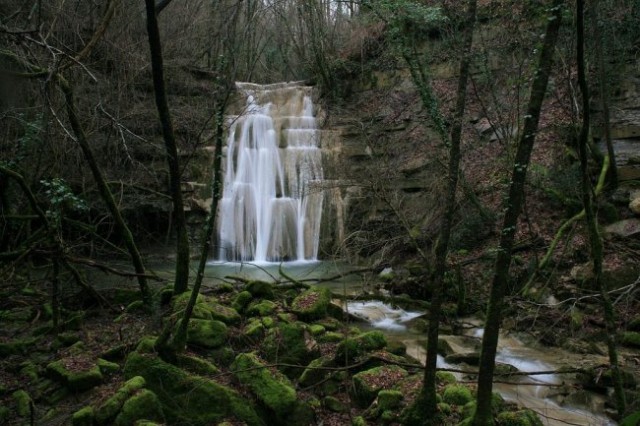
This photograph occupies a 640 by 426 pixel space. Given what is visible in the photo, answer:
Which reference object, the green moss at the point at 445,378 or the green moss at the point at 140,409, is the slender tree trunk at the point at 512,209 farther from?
the green moss at the point at 140,409

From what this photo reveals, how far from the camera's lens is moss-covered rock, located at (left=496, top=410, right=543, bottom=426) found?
14.1ft

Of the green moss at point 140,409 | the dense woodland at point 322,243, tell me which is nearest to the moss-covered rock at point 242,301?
the dense woodland at point 322,243

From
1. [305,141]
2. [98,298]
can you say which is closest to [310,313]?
[98,298]

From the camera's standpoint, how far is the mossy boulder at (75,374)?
16.1 ft

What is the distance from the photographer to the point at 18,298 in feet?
22.6

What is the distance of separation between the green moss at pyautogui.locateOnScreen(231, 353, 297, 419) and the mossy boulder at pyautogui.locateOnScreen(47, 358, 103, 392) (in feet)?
4.60

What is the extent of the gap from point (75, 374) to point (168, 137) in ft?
9.20

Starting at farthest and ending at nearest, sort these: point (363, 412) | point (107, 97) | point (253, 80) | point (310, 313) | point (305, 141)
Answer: point (253, 80) < point (305, 141) < point (107, 97) < point (310, 313) < point (363, 412)

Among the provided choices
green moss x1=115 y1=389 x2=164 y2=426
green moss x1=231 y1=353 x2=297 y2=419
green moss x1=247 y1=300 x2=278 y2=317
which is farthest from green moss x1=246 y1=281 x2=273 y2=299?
green moss x1=115 y1=389 x2=164 y2=426

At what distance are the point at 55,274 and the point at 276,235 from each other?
912 cm

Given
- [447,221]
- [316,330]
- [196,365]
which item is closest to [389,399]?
[316,330]

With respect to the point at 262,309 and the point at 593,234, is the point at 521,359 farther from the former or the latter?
the point at 262,309

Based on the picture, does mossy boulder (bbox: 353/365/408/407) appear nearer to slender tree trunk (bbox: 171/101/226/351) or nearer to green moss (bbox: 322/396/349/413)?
green moss (bbox: 322/396/349/413)

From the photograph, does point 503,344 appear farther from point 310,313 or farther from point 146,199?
point 146,199
